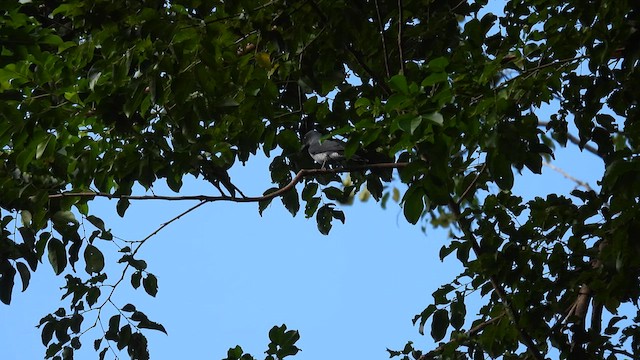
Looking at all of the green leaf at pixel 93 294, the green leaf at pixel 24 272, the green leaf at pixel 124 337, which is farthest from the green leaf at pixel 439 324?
the green leaf at pixel 24 272

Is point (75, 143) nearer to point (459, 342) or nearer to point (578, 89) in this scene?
point (459, 342)

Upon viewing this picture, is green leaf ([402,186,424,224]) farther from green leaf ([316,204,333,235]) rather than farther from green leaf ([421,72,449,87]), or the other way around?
green leaf ([316,204,333,235])

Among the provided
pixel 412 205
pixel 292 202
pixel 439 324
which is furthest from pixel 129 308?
pixel 412 205

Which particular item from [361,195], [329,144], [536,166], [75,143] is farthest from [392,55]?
[361,195]

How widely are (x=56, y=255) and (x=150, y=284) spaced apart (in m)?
0.51

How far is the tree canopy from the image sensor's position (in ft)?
9.53

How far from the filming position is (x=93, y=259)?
3.40 m

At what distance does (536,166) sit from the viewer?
113 inches

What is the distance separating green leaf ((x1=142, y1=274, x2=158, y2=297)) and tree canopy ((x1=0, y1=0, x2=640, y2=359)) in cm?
1

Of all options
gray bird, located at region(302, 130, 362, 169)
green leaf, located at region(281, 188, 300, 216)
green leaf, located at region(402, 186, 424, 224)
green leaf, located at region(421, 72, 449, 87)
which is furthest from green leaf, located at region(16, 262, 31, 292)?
green leaf, located at region(421, 72, 449, 87)

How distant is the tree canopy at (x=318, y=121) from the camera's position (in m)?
2.91

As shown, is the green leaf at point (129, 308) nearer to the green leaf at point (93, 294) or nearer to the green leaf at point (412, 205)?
the green leaf at point (93, 294)

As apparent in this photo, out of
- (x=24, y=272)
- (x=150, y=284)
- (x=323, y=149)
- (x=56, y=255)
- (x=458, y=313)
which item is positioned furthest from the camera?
(x=323, y=149)

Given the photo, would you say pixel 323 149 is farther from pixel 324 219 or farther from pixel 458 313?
pixel 458 313
